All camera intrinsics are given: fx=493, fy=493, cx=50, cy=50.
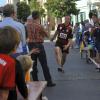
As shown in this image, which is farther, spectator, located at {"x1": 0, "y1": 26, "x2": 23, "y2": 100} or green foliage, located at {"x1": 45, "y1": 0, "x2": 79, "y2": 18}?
green foliage, located at {"x1": 45, "y1": 0, "x2": 79, "y2": 18}

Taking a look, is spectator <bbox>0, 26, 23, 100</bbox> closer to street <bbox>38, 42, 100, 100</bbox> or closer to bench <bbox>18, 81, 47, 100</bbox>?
bench <bbox>18, 81, 47, 100</bbox>

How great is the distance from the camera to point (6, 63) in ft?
13.9

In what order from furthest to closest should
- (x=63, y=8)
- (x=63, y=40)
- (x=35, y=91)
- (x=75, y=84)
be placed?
1. (x=63, y=8)
2. (x=63, y=40)
3. (x=75, y=84)
4. (x=35, y=91)

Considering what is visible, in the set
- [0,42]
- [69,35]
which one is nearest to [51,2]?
[69,35]

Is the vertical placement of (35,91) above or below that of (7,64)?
below

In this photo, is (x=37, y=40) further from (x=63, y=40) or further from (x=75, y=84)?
(x=63, y=40)

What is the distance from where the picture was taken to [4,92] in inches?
169

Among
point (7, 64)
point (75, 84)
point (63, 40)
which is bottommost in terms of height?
point (75, 84)

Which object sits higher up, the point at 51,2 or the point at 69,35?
the point at 69,35

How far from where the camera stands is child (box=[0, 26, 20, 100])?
4.25 metres

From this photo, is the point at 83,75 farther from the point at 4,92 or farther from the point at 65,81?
the point at 4,92

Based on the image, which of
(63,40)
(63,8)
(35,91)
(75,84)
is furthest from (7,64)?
(63,8)

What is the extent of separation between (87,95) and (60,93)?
0.66 meters

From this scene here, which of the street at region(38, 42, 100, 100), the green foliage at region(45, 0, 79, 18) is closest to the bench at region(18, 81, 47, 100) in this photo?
the street at region(38, 42, 100, 100)
